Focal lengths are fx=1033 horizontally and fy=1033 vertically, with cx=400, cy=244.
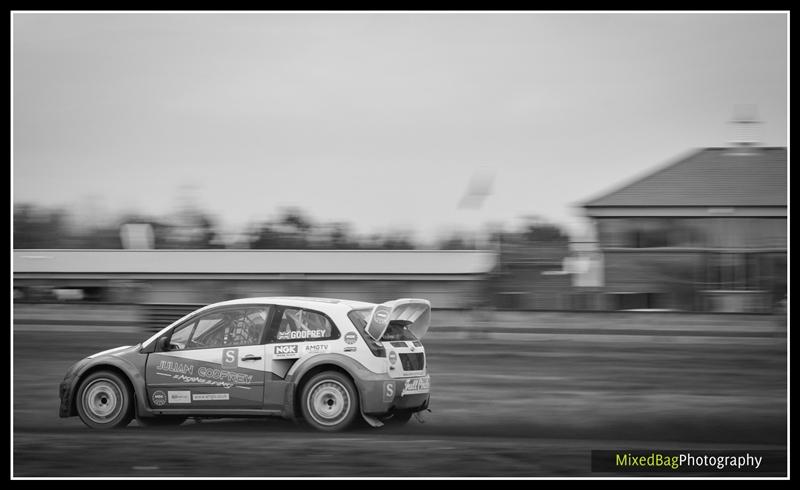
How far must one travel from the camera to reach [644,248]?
30.8m

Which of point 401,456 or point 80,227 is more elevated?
point 80,227

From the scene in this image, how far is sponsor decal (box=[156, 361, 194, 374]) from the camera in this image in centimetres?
1147

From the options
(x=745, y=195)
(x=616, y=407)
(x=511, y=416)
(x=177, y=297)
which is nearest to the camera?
(x=511, y=416)

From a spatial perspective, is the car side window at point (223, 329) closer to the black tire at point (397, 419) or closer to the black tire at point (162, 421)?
the black tire at point (162, 421)

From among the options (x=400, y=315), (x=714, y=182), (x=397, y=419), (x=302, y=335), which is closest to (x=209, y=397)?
(x=302, y=335)

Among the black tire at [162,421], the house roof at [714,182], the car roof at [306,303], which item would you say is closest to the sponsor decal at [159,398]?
the black tire at [162,421]

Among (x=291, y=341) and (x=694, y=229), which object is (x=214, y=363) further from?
(x=694, y=229)

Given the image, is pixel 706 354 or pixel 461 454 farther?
pixel 706 354

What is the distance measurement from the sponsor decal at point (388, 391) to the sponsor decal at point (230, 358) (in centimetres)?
167

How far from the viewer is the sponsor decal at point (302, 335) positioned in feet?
37.2

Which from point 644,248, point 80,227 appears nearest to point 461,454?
point 644,248

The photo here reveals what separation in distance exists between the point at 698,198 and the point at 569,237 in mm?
4118

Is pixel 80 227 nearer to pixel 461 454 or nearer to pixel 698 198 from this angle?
pixel 698 198

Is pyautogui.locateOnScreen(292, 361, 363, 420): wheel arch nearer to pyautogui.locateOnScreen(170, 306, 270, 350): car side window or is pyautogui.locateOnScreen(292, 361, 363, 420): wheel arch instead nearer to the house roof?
pyautogui.locateOnScreen(170, 306, 270, 350): car side window
